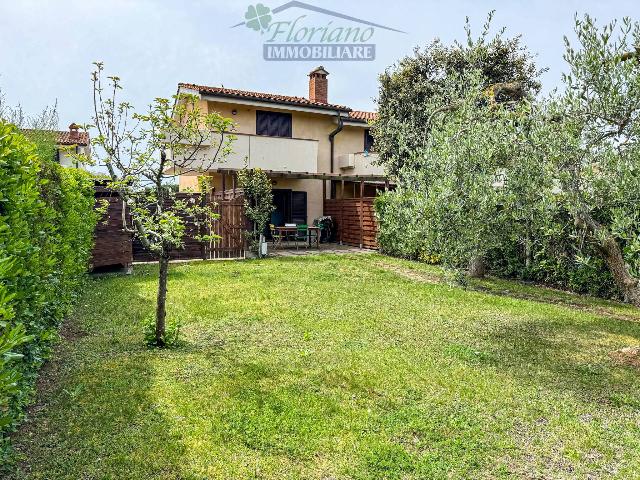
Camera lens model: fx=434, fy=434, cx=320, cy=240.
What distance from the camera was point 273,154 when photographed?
1980 centimetres

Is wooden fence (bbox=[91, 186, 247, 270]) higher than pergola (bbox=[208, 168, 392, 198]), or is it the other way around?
pergola (bbox=[208, 168, 392, 198])

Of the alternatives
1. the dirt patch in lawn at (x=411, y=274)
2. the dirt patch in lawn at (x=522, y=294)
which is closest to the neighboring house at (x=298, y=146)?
the dirt patch in lawn at (x=411, y=274)

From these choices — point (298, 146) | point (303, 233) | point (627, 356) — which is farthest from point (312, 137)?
point (627, 356)

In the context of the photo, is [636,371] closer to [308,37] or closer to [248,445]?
[248,445]

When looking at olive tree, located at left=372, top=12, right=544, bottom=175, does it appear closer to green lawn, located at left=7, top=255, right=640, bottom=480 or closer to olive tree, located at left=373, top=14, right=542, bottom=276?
olive tree, located at left=373, top=14, right=542, bottom=276

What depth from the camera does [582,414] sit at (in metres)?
4.20

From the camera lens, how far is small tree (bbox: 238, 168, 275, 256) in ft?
50.4

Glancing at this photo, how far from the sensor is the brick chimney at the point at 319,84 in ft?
80.3

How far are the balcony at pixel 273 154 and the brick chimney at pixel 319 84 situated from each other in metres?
5.16

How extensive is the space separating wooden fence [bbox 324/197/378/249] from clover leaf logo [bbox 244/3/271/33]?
28.4 feet

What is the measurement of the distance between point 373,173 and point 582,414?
1868 centimetres

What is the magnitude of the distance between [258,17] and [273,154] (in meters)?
6.17

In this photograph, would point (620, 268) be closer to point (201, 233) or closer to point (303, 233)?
point (201, 233)

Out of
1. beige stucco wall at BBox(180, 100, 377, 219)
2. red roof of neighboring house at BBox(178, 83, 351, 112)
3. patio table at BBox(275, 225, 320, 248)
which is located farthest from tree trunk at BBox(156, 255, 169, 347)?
red roof of neighboring house at BBox(178, 83, 351, 112)
